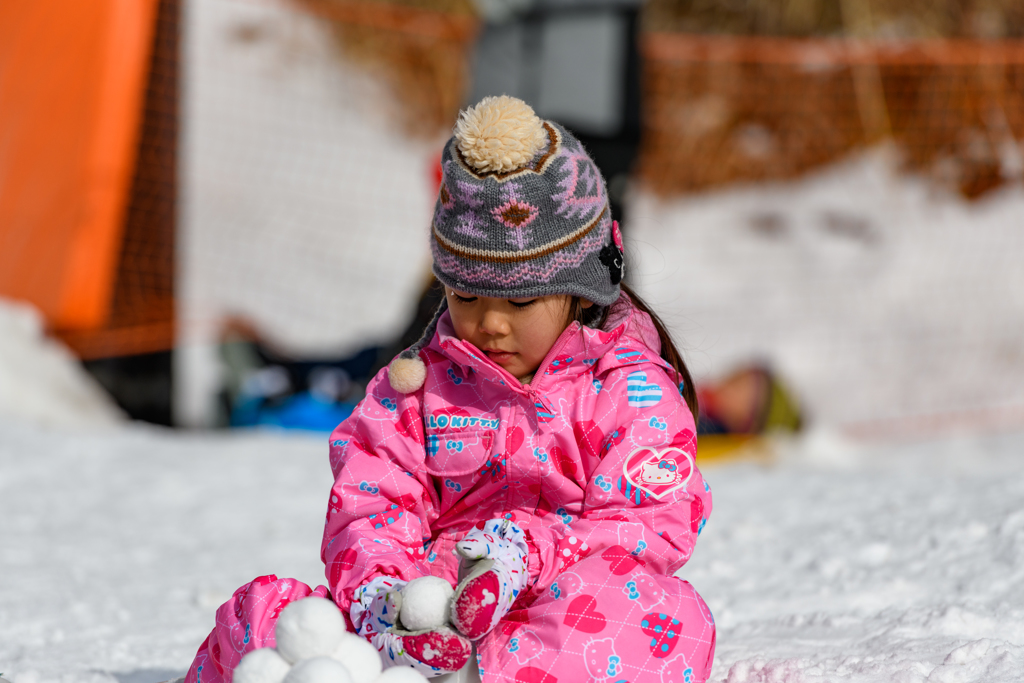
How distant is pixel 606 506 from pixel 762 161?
6.90 m

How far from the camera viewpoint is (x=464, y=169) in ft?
4.43

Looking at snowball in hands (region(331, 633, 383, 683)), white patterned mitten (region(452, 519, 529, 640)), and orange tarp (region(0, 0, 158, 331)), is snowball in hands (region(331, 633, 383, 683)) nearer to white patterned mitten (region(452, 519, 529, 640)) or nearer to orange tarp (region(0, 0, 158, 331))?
white patterned mitten (region(452, 519, 529, 640))

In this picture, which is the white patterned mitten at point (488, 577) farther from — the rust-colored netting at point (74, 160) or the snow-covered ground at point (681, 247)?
the snow-covered ground at point (681, 247)

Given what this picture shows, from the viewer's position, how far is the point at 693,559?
7.93ft

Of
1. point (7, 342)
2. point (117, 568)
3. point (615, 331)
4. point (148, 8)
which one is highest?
point (615, 331)

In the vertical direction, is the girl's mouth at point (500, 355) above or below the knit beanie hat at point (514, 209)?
below

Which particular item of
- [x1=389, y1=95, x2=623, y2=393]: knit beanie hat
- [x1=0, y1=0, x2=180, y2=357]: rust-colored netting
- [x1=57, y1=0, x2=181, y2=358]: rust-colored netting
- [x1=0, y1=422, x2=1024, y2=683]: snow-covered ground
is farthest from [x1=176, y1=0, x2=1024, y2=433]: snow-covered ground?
[x1=389, y1=95, x2=623, y2=393]: knit beanie hat

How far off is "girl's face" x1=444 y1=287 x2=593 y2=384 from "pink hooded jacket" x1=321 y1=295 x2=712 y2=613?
2cm

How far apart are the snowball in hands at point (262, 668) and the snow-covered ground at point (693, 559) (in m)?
0.68

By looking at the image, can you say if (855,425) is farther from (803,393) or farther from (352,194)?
(352,194)

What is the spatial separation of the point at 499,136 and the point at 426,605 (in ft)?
1.92

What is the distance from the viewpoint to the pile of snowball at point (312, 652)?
44.1 inches

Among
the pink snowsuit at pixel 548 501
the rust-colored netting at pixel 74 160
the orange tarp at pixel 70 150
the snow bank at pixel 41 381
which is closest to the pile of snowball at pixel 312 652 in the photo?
the pink snowsuit at pixel 548 501

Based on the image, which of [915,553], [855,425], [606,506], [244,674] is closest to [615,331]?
[606,506]
